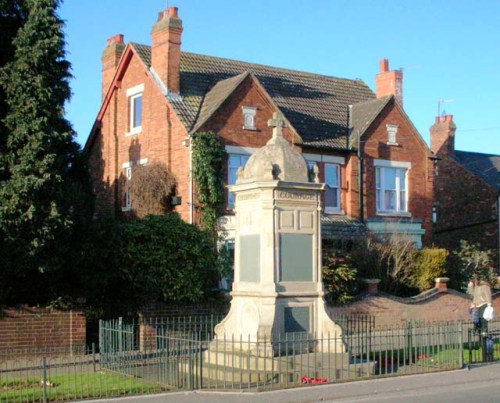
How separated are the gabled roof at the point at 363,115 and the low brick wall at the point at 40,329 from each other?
16008 millimetres

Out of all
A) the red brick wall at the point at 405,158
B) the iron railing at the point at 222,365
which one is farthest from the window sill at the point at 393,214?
the iron railing at the point at 222,365

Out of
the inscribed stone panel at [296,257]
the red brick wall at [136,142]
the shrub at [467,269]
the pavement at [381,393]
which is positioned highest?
the red brick wall at [136,142]

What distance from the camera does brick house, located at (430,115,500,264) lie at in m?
38.8

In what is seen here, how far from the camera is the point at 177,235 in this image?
22.6 metres

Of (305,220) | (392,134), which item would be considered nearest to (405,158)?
(392,134)

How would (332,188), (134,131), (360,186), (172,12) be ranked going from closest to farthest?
(172,12), (134,131), (332,188), (360,186)

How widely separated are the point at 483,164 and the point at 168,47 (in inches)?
813

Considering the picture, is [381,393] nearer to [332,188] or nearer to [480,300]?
[480,300]

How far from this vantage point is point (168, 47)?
95.7 ft

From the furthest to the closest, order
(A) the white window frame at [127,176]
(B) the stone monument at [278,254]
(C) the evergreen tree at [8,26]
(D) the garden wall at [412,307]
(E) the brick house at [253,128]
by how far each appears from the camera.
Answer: (A) the white window frame at [127,176], (E) the brick house at [253,128], (D) the garden wall at [412,307], (C) the evergreen tree at [8,26], (B) the stone monument at [278,254]

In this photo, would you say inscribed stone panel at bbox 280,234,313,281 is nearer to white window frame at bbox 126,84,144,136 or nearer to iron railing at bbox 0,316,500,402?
iron railing at bbox 0,316,500,402

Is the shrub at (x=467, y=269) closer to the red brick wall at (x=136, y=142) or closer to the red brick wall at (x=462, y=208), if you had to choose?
the red brick wall at (x=462, y=208)

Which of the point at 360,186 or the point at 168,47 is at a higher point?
the point at 168,47

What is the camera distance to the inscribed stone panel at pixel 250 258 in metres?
15.9
